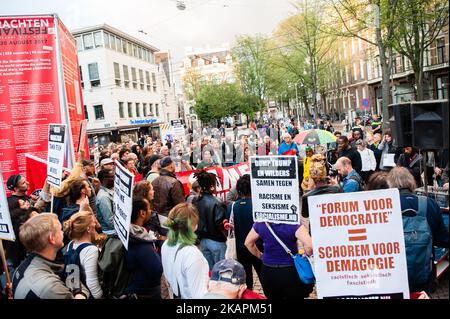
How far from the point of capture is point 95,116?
25859 millimetres

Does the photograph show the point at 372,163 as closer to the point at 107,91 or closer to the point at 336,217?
the point at 336,217

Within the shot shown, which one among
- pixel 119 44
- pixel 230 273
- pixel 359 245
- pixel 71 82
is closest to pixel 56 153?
pixel 230 273

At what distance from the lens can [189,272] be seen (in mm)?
2975

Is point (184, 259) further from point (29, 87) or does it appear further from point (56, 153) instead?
point (29, 87)

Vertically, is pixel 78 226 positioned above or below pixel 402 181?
below

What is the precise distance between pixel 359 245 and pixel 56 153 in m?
3.69

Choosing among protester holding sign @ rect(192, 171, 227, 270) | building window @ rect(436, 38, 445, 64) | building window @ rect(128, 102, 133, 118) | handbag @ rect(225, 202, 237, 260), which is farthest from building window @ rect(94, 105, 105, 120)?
handbag @ rect(225, 202, 237, 260)

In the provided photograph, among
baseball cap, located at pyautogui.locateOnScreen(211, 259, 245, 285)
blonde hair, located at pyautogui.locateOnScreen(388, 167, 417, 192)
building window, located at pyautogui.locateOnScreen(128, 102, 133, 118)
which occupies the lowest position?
baseball cap, located at pyautogui.locateOnScreen(211, 259, 245, 285)

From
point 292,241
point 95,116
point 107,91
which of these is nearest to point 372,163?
point 292,241

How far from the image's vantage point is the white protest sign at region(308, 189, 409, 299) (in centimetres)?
280

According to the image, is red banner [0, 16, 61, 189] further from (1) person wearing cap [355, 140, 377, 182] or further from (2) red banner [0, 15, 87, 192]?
(1) person wearing cap [355, 140, 377, 182]

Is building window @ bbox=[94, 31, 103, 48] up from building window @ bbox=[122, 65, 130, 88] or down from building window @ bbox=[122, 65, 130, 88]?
up

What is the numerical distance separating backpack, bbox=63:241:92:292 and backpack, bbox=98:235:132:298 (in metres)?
0.15

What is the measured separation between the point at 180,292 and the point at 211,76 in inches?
1069
